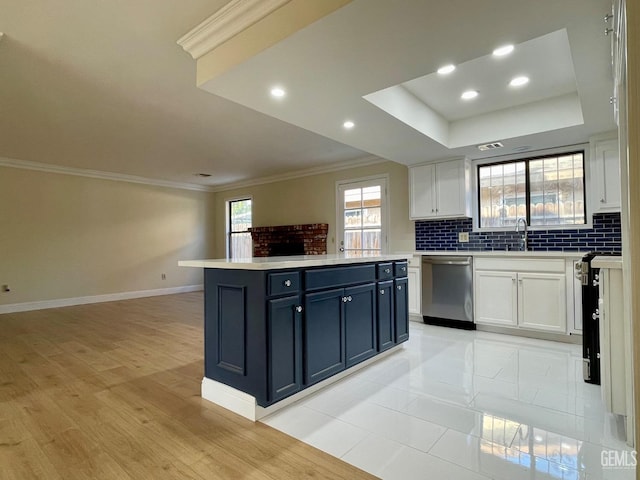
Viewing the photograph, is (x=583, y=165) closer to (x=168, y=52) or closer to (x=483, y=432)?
(x=483, y=432)

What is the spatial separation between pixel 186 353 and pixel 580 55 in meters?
3.96

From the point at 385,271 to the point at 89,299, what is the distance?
608 cm

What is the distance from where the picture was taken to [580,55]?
7.08 ft

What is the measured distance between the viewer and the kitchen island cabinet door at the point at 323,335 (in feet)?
7.59

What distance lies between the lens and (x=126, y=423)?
2045mm

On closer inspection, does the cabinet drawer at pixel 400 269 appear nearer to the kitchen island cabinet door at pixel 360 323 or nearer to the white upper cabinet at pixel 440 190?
the kitchen island cabinet door at pixel 360 323

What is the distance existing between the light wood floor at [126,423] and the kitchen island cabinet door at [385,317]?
140 cm

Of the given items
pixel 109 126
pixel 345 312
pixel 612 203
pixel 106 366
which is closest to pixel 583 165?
pixel 612 203

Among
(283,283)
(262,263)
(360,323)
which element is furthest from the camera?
(360,323)

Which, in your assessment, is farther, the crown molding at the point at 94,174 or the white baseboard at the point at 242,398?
the crown molding at the point at 94,174

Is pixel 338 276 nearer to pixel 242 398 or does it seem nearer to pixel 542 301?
pixel 242 398

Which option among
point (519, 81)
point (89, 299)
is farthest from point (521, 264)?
point (89, 299)

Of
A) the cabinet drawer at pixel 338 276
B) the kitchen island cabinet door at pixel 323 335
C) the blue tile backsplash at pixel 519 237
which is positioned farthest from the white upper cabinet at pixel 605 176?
the kitchen island cabinet door at pixel 323 335

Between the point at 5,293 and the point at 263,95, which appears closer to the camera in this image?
the point at 263,95
